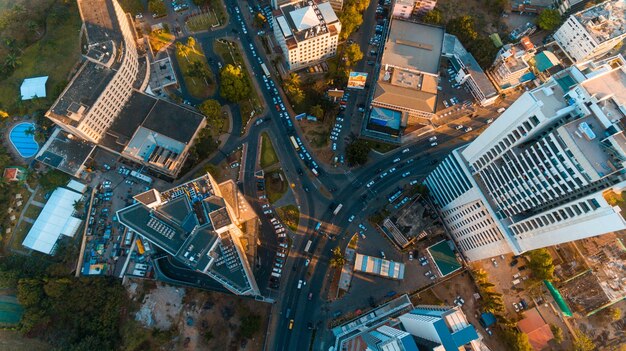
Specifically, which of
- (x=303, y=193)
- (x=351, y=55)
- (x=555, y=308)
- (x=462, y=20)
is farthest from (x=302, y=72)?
(x=555, y=308)

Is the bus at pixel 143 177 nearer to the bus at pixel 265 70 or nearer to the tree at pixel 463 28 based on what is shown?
the bus at pixel 265 70

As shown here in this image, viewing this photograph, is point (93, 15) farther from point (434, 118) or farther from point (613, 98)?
point (613, 98)

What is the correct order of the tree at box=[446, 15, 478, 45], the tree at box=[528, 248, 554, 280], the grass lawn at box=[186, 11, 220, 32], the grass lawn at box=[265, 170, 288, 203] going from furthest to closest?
the grass lawn at box=[186, 11, 220, 32] → the tree at box=[446, 15, 478, 45] → the grass lawn at box=[265, 170, 288, 203] → the tree at box=[528, 248, 554, 280]

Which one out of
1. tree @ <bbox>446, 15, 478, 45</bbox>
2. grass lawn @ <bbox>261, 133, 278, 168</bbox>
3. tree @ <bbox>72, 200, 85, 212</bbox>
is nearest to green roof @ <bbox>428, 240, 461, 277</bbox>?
grass lawn @ <bbox>261, 133, 278, 168</bbox>

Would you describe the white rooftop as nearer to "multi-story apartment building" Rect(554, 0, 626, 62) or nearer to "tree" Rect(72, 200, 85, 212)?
"tree" Rect(72, 200, 85, 212)

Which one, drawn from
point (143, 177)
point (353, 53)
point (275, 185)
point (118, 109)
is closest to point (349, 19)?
point (353, 53)

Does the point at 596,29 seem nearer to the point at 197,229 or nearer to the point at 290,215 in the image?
the point at 290,215

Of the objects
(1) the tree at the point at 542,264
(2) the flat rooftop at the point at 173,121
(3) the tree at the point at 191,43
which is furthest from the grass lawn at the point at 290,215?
(1) the tree at the point at 542,264
